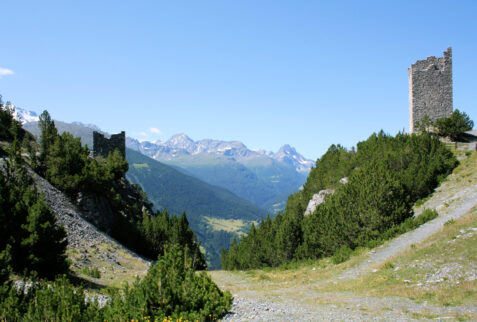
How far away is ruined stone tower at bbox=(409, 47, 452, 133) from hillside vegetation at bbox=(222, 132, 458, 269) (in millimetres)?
6342

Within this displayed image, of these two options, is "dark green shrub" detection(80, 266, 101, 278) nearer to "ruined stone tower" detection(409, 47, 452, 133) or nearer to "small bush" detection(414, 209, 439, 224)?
"small bush" detection(414, 209, 439, 224)

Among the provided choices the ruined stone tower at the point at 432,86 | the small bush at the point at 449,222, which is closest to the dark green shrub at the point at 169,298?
the small bush at the point at 449,222

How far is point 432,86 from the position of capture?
1756 inches

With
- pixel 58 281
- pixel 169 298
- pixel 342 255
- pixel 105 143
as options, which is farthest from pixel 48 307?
pixel 105 143

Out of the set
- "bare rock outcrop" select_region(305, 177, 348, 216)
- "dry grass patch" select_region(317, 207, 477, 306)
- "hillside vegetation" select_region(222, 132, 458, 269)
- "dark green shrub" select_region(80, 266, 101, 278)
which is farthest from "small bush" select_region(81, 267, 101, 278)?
"bare rock outcrop" select_region(305, 177, 348, 216)

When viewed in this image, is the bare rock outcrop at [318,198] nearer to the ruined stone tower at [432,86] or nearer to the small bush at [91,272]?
the ruined stone tower at [432,86]

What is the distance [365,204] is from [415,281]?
1233 centimetres

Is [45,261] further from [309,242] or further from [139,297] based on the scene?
[309,242]

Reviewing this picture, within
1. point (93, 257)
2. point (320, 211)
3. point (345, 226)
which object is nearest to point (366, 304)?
point (345, 226)

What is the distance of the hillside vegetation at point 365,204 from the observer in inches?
1152

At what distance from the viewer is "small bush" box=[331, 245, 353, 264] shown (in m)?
27.8

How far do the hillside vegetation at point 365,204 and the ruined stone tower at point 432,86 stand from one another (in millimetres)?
6342

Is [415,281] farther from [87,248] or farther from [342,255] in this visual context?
[87,248]

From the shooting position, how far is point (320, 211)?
36.7 m
